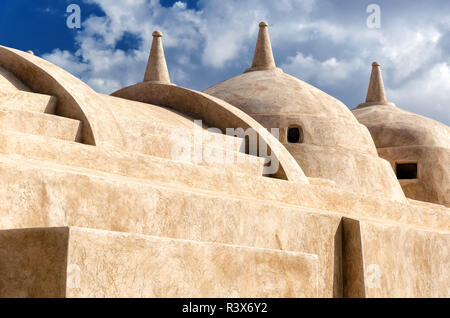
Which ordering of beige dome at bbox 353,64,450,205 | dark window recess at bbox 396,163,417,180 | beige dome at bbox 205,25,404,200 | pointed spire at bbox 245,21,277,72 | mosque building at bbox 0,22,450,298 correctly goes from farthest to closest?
dark window recess at bbox 396,163,417,180, beige dome at bbox 353,64,450,205, pointed spire at bbox 245,21,277,72, beige dome at bbox 205,25,404,200, mosque building at bbox 0,22,450,298

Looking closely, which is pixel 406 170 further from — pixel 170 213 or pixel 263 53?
pixel 170 213

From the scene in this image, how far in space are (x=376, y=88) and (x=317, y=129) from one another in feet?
28.8

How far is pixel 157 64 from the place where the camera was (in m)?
14.6

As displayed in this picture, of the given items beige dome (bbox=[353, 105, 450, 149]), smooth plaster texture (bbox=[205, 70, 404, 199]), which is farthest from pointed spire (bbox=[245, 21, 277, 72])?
beige dome (bbox=[353, 105, 450, 149])

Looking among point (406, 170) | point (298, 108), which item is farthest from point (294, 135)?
point (406, 170)

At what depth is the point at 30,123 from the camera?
711 centimetres

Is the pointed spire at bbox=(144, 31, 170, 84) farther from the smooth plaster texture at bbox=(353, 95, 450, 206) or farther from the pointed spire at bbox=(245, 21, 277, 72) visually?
the smooth plaster texture at bbox=(353, 95, 450, 206)

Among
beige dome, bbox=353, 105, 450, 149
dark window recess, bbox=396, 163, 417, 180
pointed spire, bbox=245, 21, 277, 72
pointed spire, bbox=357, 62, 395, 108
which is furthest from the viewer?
pointed spire, bbox=357, 62, 395, 108

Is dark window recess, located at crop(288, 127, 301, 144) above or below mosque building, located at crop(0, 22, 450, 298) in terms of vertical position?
above

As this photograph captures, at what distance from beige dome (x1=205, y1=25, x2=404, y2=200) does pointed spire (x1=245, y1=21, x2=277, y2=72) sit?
110 cm

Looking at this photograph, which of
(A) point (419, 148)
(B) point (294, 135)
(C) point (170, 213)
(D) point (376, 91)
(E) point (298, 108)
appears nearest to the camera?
(C) point (170, 213)

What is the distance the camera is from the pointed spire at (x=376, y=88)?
2253 centimetres

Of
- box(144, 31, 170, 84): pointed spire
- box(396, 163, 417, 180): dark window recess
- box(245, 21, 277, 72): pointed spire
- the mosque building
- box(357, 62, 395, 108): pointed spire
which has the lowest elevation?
the mosque building

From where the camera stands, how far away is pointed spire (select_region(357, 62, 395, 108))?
73.9 ft
